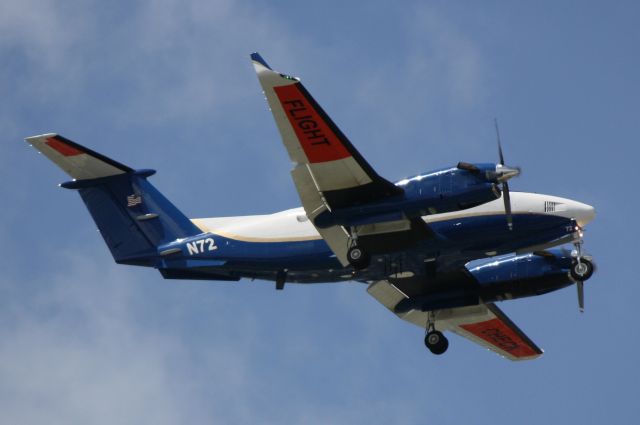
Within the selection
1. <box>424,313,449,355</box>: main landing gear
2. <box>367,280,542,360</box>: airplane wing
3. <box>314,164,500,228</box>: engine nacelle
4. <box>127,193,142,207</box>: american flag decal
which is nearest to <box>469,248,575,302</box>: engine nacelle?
<box>367,280,542,360</box>: airplane wing

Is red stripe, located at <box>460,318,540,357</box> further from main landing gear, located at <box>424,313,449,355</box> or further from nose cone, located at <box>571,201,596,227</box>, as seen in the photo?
nose cone, located at <box>571,201,596,227</box>

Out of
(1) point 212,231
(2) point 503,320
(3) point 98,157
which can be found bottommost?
(2) point 503,320

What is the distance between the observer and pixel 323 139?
111ft

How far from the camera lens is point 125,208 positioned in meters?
39.9

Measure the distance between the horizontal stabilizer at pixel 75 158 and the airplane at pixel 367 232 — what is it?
0.13 feet

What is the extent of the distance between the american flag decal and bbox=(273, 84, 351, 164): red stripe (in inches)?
320

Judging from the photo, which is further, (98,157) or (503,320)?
(503,320)

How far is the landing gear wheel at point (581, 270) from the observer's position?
1435 inches

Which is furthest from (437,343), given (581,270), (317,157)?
(317,157)

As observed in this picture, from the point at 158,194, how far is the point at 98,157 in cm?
234

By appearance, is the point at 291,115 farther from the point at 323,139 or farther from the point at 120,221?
the point at 120,221

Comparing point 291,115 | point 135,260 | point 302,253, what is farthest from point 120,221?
point 291,115

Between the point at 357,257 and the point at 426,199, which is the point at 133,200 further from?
the point at 426,199

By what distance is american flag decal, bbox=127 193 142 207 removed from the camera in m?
39.9
